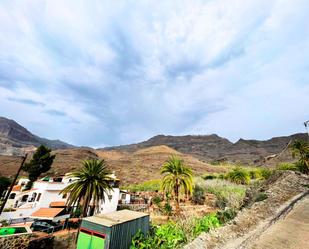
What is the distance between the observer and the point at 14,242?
19.3 metres

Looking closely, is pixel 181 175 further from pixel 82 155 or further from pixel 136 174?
pixel 82 155

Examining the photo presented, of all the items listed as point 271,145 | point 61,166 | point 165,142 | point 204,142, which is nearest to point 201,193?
point 61,166

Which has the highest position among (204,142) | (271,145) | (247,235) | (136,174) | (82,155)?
(204,142)

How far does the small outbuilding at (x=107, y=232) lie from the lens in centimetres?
1222

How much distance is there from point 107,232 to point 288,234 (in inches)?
393

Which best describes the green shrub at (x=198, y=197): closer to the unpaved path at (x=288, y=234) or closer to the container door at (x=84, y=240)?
the container door at (x=84, y=240)

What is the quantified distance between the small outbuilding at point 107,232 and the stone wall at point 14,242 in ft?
37.5

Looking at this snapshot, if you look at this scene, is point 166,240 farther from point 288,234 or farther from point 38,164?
point 38,164

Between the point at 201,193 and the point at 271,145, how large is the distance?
117 meters

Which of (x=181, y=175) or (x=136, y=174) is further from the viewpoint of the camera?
(x=136, y=174)

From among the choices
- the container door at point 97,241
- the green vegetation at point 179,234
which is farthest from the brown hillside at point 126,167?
the green vegetation at point 179,234

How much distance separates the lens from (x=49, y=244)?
22688 millimetres

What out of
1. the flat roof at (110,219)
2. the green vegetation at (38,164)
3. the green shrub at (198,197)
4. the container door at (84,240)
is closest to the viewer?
the flat roof at (110,219)

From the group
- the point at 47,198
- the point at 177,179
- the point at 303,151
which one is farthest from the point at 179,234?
the point at 47,198
